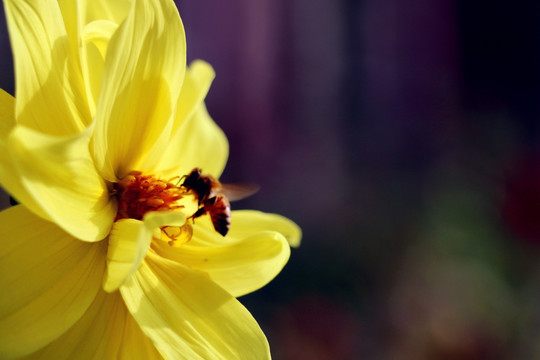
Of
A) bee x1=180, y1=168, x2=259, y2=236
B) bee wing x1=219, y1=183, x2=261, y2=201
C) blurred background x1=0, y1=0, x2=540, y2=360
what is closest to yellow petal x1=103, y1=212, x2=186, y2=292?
bee x1=180, y1=168, x2=259, y2=236

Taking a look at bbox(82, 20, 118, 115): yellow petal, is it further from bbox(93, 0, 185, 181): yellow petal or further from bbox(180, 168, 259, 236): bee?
bbox(180, 168, 259, 236): bee

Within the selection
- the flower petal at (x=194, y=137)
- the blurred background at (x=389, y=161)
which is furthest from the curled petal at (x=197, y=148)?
the blurred background at (x=389, y=161)

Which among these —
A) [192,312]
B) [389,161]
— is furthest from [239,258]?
[389,161]

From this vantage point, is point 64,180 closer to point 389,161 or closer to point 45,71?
Result: point 45,71

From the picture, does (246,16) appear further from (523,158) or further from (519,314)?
(519,314)

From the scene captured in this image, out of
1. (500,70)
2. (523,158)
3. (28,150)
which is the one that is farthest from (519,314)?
(28,150)

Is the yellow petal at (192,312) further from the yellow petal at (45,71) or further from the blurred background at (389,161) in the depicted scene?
the blurred background at (389,161)
